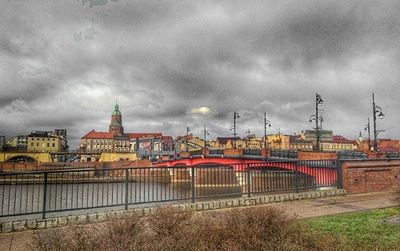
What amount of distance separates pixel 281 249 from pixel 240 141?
482 feet

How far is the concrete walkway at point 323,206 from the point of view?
603cm

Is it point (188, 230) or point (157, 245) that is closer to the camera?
point (157, 245)

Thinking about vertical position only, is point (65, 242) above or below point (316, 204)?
above

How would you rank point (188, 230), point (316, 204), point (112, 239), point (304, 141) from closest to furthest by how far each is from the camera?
point (112, 239)
point (188, 230)
point (316, 204)
point (304, 141)

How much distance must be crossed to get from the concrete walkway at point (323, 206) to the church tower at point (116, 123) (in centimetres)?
16793

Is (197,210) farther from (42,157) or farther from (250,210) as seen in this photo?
(42,157)

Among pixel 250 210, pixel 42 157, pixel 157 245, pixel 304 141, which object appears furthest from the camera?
pixel 304 141

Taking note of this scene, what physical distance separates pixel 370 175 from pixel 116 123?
17825cm

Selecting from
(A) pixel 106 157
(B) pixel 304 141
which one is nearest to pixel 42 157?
(A) pixel 106 157

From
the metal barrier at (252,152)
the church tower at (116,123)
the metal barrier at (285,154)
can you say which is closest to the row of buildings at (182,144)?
the church tower at (116,123)

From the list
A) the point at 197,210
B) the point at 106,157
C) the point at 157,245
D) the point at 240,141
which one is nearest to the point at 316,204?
A: the point at 197,210

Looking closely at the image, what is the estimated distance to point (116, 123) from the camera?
592ft

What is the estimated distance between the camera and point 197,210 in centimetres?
869

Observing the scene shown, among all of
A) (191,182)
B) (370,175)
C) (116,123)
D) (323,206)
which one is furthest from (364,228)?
(116,123)
